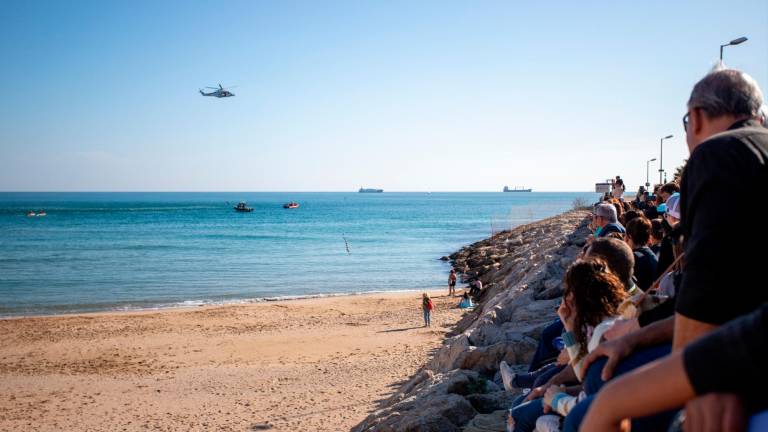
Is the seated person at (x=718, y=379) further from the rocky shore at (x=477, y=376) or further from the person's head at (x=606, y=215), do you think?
the person's head at (x=606, y=215)

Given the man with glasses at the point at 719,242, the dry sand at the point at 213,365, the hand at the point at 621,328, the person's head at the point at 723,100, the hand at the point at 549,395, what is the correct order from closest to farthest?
the man with glasses at the point at 719,242
the person's head at the point at 723,100
the hand at the point at 621,328
the hand at the point at 549,395
the dry sand at the point at 213,365

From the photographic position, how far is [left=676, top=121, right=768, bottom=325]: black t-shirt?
1.69 metres

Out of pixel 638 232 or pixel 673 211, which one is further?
pixel 638 232

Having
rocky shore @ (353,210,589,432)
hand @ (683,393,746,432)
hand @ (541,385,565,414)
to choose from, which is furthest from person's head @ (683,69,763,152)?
rocky shore @ (353,210,589,432)

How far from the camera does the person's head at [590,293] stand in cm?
306

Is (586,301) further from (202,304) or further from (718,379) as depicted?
(202,304)

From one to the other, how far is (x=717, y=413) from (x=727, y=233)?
58cm

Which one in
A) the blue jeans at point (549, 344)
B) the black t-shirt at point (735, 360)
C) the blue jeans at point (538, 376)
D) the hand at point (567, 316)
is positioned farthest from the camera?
the blue jeans at point (549, 344)

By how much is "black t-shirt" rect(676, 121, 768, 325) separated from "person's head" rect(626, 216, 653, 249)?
11.5 feet

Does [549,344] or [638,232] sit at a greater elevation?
[638,232]

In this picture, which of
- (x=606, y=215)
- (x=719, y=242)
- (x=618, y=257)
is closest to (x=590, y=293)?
(x=618, y=257)

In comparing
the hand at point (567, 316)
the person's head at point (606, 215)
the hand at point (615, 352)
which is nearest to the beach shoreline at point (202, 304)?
the person's head at point (606, 215)

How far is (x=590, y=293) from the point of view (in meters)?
3.09

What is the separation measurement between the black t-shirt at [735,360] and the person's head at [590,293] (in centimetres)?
171
